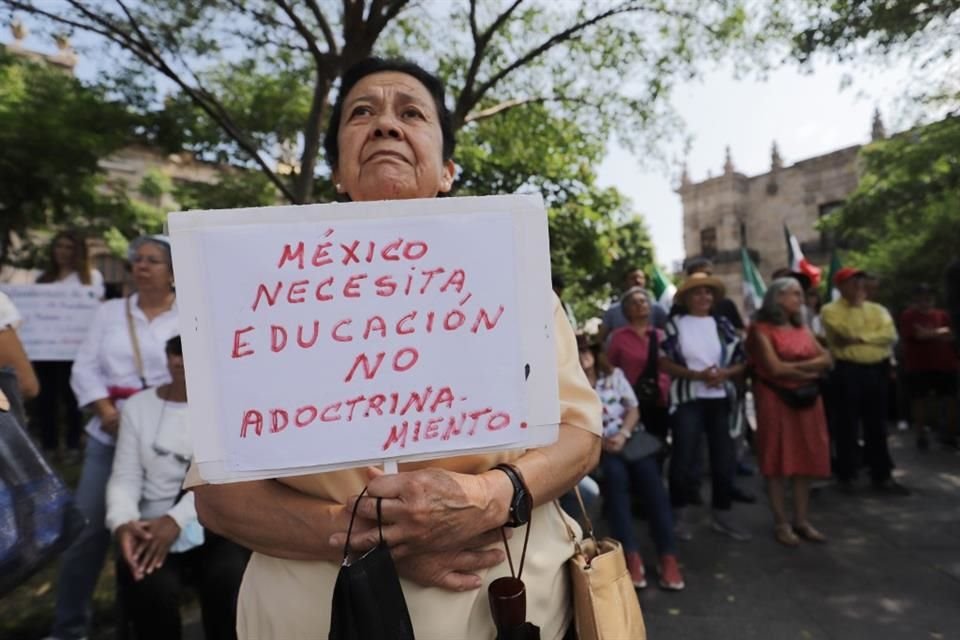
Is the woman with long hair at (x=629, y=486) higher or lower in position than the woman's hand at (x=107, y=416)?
lower

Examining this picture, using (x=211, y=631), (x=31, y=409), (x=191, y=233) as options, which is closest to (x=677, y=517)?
(x=211, y=631)

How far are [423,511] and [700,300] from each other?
411 centimetres

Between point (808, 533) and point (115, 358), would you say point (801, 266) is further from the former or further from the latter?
point (115, 358)

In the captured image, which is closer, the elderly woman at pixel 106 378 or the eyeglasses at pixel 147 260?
the elderly woman at pixel 106 378

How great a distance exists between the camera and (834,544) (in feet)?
14.4

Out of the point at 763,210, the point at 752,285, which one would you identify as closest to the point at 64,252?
the point at 752,285

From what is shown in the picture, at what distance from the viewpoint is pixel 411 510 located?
98cm

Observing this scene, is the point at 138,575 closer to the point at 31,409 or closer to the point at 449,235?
the point at 449,235

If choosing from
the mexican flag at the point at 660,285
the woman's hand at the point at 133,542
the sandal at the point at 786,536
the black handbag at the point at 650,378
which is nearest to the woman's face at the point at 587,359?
the black handbag at the point at 650,378

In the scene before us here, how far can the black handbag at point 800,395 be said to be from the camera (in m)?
4.46

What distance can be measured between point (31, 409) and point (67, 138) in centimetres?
338

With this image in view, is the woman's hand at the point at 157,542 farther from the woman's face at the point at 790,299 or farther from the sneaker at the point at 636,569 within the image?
the woman's face at the point at 790,299

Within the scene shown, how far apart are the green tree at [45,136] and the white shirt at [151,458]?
20.1 feet

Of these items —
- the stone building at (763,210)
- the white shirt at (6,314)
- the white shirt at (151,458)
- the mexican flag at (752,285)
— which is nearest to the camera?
the white shirt at (6,314)
